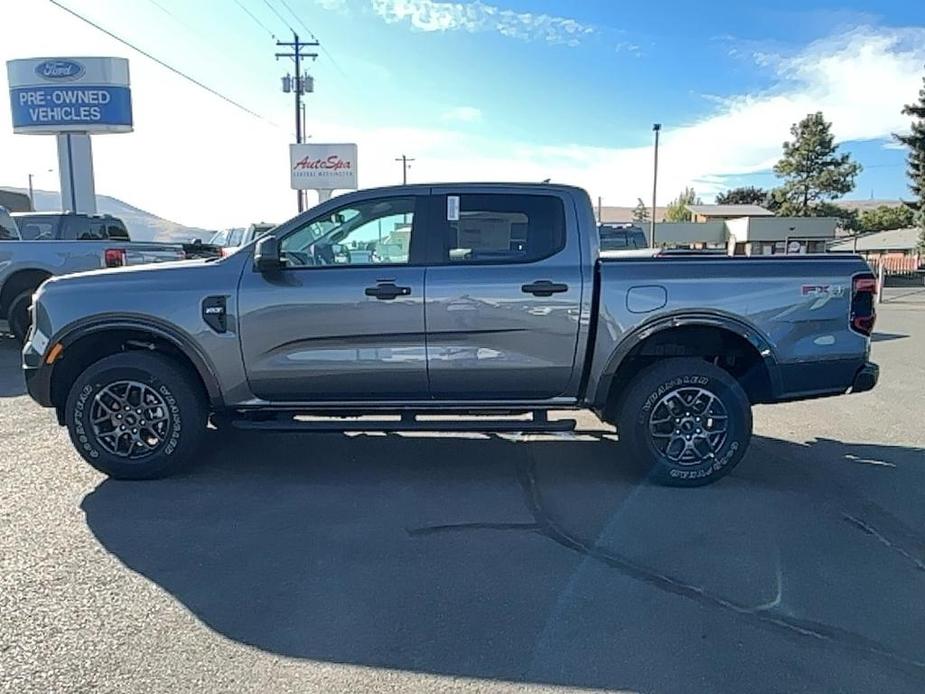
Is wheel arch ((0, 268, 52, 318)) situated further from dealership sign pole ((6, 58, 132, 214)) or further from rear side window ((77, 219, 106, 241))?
dealership sign pole ((6, 58, 132, 214))

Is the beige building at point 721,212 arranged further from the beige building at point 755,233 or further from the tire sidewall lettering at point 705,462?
the tire sidewall lettering at point 705,462

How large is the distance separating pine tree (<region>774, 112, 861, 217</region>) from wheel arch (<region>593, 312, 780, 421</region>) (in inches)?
2090

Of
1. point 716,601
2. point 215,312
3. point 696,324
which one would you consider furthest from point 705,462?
point 215,312

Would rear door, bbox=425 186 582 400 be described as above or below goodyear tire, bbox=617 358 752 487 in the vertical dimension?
above

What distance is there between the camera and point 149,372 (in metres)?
5.00

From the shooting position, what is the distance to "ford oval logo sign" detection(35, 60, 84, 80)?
26.4 metres

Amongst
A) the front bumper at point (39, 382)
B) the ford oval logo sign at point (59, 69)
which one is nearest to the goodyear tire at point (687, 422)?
the front bumper at point (39, 382)

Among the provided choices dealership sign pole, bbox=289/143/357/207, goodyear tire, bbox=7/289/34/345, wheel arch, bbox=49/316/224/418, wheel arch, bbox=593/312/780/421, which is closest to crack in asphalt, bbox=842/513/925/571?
wheel arch, bbox=593/312/780/421

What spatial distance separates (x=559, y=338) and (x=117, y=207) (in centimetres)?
18692

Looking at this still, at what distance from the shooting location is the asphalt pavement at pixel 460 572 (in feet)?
9.53

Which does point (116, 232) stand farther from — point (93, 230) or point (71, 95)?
point (71, 95)

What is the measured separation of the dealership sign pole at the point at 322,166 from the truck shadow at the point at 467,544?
37510 millimetres

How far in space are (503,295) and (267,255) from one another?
166cm

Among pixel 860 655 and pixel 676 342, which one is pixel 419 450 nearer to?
pixel 676 342
